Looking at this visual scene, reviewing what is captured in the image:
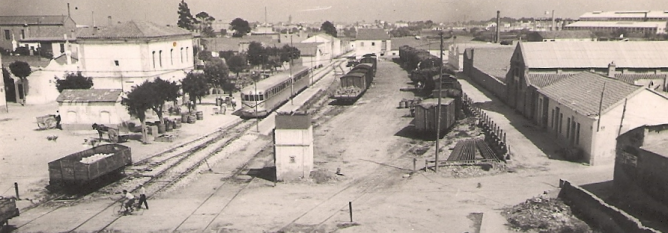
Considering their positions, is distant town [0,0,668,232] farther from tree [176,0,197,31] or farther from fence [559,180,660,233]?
tree [176,0,197,31]

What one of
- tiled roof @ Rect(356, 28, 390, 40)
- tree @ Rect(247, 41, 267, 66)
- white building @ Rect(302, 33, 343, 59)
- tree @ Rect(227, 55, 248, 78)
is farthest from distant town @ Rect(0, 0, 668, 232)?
tiled roof @ Rect(356, 28, 390, 40)

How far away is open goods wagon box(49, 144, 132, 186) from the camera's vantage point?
73.8 ft

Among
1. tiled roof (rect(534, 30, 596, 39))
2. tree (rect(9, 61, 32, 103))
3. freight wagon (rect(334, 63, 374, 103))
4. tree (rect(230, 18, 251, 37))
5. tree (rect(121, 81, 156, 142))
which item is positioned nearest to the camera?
tree (rect(121, 81, 156, 142))

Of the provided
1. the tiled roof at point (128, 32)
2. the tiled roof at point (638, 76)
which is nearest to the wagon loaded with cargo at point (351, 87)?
the tiled roof at point (128, 32)

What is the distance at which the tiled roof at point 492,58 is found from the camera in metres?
62.2

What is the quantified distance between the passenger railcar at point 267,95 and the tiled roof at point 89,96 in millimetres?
9310

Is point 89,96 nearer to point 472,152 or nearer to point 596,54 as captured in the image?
point 472,152

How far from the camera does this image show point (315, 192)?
23.2m

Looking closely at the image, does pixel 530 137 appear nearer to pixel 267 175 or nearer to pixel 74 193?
pixel 267 175

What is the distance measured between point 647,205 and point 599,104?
8849mm

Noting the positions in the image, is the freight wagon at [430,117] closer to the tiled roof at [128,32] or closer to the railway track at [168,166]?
the railway track at [168,166]

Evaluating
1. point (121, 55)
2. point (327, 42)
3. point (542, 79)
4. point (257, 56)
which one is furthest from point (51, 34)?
point (542, 79)

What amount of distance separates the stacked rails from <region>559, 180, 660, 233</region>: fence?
562 cm

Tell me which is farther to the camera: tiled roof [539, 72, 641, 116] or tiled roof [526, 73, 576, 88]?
tiled roof [526, 73, 576, 88]
